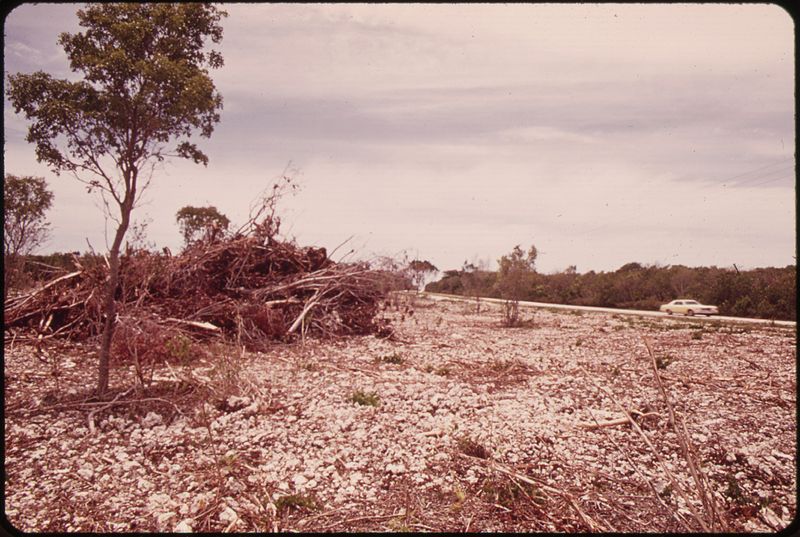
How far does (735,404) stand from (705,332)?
9628 millimetres

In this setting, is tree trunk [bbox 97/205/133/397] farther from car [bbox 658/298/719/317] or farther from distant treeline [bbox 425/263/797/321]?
car [bbox 658/298/719/317]

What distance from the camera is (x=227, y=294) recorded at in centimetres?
1097

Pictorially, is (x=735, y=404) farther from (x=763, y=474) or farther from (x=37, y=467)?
(x=37, y=467)

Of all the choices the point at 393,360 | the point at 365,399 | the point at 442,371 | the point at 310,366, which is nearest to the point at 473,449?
the point at 365,399

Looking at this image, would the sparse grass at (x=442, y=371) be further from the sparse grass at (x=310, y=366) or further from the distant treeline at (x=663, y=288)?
the distant treeline at (x=663, y=288)

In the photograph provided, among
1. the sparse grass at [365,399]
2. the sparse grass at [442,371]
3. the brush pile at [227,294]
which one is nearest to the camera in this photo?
the sparse grass at [365,399]

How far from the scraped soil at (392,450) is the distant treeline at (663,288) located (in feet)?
48.1

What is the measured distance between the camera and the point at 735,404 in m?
6.07

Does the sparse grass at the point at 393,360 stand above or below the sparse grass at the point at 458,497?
above

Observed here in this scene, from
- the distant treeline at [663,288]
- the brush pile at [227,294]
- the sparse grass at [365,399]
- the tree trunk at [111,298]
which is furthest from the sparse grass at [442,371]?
the distant treeline at [663,288]

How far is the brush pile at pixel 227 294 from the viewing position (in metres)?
9.46

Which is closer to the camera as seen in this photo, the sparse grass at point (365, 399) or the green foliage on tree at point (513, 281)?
the sparse grass at point (365, 399)

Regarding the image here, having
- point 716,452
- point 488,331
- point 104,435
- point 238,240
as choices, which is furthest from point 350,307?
point 716,452

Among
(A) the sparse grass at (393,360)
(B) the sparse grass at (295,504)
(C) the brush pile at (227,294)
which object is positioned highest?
→ (C) the brush pile at (227,294)
